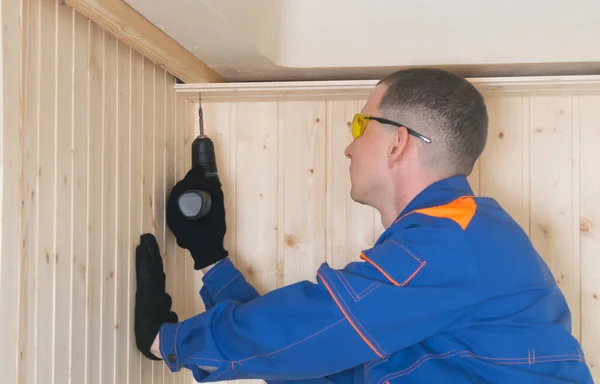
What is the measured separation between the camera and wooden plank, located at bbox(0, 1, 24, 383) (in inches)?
37.2

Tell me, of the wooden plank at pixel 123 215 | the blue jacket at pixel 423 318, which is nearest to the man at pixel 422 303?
the blue jacket at pixel 423 318

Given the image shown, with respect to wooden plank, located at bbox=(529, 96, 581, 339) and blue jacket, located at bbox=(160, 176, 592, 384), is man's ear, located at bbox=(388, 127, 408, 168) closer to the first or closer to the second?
blue jacket, located at bbox=(160, 176, 592, 384)

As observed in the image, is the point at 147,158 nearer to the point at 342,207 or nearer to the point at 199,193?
the point at 199,193

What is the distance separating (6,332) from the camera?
957 millimetres

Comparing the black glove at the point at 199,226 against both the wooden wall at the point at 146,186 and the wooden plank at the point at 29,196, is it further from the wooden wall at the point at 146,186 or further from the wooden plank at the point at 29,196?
the wooden plank at the point at 29,196

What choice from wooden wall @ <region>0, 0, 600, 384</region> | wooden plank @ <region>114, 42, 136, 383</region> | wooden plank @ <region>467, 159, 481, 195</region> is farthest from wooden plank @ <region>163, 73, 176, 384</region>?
wooden plank @ <region>467, 159, 481, 195</region>

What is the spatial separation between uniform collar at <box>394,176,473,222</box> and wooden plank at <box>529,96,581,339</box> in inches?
26.9

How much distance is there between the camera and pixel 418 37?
1.68 metres

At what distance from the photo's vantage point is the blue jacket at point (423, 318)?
3.78 feet

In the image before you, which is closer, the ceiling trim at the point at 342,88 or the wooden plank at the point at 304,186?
the ceiling trim at the point at 342,88

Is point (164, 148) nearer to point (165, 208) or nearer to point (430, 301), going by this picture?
point (165, 208)

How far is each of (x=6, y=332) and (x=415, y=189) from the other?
916 mm

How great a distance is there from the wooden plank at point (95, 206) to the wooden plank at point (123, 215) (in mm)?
91

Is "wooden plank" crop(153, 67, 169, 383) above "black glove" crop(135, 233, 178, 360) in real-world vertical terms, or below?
above
